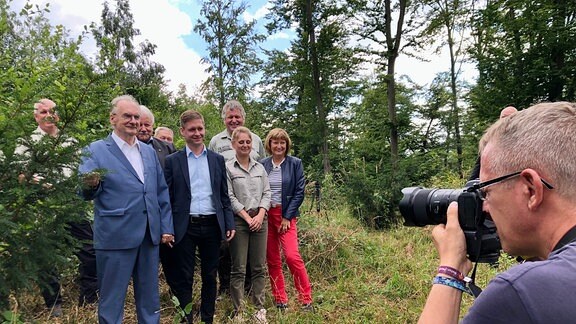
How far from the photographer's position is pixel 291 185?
4.18 metres

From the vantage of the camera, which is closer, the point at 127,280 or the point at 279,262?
the point at 127,280

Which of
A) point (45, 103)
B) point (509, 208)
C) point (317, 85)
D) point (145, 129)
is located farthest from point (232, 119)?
point (317, 85)

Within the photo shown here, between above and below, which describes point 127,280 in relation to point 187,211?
below

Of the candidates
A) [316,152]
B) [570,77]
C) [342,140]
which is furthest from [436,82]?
[570,77]

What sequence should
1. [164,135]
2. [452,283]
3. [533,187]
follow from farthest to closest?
[164,135] → [452,283] → [533,187]

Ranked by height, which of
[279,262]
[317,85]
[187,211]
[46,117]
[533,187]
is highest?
[317,85]

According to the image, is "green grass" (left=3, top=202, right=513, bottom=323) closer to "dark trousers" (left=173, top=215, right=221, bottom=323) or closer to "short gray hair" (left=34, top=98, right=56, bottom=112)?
"dark trousers" (left=173, top=215, right=221, bottom=323)

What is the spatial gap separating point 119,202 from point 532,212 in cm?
268

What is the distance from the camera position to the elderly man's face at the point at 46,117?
6.71 feet

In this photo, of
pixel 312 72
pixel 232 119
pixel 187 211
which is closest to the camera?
pixel 187 211

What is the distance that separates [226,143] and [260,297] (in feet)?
5.59

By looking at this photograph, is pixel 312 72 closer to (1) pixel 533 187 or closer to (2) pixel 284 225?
(2) pixel 284 225

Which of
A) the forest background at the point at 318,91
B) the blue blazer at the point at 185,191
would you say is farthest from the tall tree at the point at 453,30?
the blue blazer at the point at 185,191

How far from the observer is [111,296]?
2.89m
